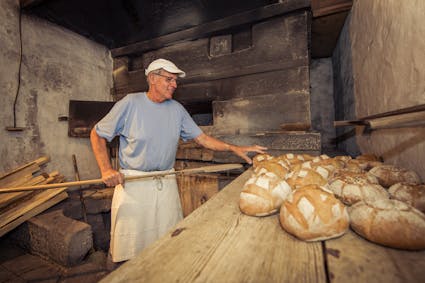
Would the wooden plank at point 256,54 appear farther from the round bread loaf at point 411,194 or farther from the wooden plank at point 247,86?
the round bread loaf at point 411,194

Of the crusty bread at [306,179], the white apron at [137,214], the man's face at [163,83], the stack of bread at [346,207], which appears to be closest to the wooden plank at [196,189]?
the white apron at [137,214]

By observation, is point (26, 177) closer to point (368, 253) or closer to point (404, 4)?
point (368, 253)

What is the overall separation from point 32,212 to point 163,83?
11.3 ft

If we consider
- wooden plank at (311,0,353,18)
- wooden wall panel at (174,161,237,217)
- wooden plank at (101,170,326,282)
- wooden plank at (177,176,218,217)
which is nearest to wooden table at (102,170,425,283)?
wooden plank at (101,170,326,282)

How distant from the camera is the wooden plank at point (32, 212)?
321 centimetres

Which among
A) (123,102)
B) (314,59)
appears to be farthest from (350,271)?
(314,59)

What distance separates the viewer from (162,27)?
13.6ft

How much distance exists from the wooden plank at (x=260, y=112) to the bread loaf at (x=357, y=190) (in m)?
2.10

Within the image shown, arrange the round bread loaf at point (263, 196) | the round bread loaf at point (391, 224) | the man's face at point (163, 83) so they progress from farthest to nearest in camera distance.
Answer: the man's face at point (163, 83)
the round bread loaf at point (263, 196)
the round bread loaf at point (391, 224)

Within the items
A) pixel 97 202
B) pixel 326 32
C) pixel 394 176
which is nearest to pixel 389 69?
pixel 394 176

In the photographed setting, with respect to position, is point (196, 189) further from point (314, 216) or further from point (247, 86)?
point (314, 216)

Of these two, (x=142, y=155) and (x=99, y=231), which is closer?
(x=142, y=155)

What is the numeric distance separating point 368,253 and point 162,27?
478 cm

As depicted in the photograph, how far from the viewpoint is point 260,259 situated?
0.83 m
